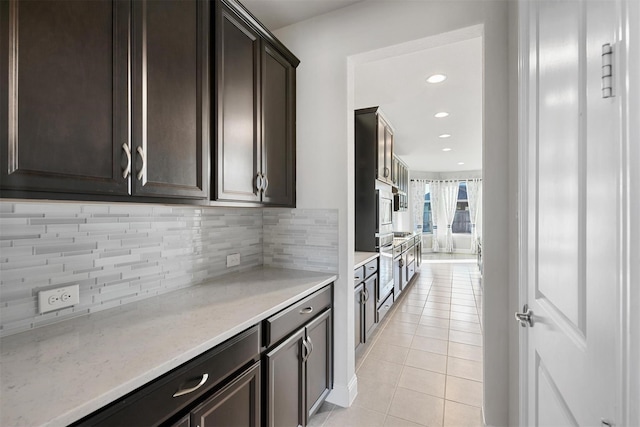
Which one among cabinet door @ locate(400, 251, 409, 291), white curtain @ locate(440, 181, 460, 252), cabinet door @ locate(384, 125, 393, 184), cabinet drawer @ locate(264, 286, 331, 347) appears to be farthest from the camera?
white curtain @ locate(440, 181, 460, 252)

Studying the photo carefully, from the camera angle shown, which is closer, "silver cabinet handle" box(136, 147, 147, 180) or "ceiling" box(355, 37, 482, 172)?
"silver cabinet handle" box(136, 147, 147, 180)

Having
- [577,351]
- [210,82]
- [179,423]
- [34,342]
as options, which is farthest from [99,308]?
[577,351]

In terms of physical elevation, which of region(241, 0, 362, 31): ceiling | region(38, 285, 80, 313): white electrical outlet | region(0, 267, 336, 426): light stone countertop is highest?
region(241, 0, 362, 31): ceiling

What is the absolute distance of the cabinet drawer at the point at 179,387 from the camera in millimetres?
738

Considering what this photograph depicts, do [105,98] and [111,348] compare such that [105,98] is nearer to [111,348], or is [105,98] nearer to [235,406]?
[111,348]

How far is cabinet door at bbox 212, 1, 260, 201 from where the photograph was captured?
1.43 m

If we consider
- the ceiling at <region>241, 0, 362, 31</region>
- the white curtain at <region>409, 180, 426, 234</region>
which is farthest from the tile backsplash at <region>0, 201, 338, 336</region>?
the white curtain at <region>409, 180, 426, 234</region>

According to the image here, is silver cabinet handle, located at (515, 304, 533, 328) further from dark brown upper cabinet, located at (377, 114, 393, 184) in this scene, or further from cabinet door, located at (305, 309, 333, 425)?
dark brown upper cabinet, located at (377, 114, 393, 184)

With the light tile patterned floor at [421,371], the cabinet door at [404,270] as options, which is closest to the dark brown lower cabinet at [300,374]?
the light tile patterned floor at [421,371]

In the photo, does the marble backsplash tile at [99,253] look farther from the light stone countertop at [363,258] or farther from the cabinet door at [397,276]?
the cabinet door at [397,276]

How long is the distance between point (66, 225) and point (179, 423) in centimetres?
84

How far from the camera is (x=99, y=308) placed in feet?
4.05

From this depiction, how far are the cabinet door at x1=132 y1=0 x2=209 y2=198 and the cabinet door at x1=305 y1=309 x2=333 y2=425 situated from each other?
1.00 meters

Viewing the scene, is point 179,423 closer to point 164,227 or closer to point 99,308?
point 99,308
